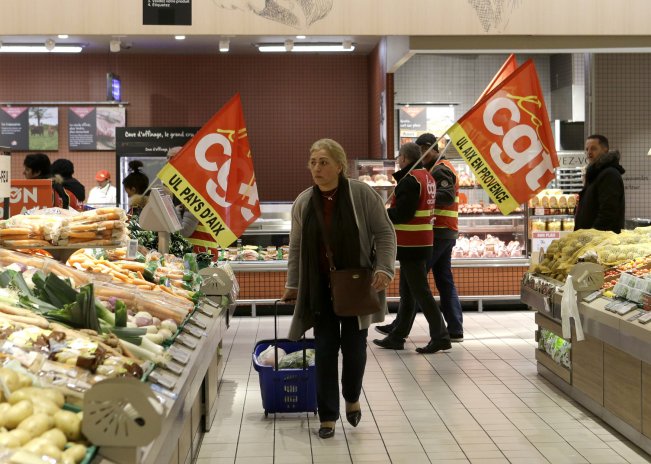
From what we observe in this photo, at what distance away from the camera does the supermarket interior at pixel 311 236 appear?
3746 millimetres

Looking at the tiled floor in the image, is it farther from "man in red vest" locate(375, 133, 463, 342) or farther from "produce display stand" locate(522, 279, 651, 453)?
"man in red vest" locate(375, 133, 463, 342)

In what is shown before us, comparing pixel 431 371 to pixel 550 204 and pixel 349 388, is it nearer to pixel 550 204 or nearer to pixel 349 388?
pixel 349 388

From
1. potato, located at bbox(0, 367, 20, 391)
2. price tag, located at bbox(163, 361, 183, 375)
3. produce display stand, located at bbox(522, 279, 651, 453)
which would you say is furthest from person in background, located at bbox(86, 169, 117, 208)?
potato, located at bbox(0, 367, 20, 391)

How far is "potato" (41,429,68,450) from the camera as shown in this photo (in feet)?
7.66

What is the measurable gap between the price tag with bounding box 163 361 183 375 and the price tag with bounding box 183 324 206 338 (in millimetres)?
768

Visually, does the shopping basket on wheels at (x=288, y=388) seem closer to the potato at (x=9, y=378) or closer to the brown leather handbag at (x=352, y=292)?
the brown leather handbag at (x=352, y=292)

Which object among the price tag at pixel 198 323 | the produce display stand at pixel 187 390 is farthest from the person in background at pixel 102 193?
the price tag at pixel 198 323

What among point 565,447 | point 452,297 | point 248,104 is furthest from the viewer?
point 248,104

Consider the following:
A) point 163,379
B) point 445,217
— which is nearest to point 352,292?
point 163,379

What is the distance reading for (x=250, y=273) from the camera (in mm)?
9469

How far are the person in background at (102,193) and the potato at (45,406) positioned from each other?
9670 mm

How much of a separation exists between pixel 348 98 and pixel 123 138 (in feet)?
11.0

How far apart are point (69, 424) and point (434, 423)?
10.5 feet

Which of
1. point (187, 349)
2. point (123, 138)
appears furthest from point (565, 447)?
point (123, 138)
